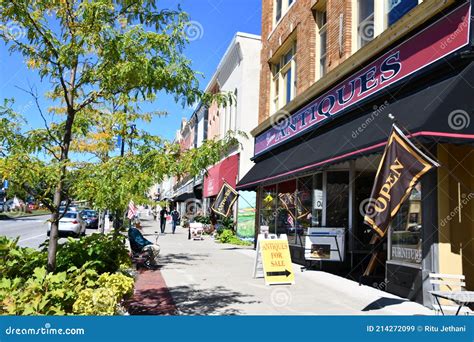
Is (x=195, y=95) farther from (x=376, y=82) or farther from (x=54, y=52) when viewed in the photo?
(x=376, y=82)

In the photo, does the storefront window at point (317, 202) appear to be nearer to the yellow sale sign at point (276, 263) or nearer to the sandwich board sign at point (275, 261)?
the sandwich board sign at point (275, 261)

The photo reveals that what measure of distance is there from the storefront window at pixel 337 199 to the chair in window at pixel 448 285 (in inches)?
209

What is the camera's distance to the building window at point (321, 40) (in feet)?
44.7

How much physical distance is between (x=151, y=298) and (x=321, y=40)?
9.90 m

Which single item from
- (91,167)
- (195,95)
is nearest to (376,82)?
(195,95)

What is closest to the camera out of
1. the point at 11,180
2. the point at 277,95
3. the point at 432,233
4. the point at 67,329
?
the point at 67,329

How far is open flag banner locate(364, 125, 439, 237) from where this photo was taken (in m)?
6.49

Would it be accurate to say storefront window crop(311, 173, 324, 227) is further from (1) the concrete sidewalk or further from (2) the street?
(2) the street

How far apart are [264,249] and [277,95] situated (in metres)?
9.33

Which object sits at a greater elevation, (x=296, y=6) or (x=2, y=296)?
(x=296, y=6)

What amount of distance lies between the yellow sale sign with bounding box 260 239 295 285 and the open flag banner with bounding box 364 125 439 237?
3.51 meters

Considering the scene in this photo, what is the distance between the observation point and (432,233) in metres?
7.49

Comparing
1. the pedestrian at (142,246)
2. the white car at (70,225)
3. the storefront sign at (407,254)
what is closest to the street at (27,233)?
the white car at (70,225)

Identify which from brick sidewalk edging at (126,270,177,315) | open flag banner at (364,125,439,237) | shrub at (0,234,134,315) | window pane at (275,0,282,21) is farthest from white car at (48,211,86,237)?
open flag banner at (364,125,439,237)
